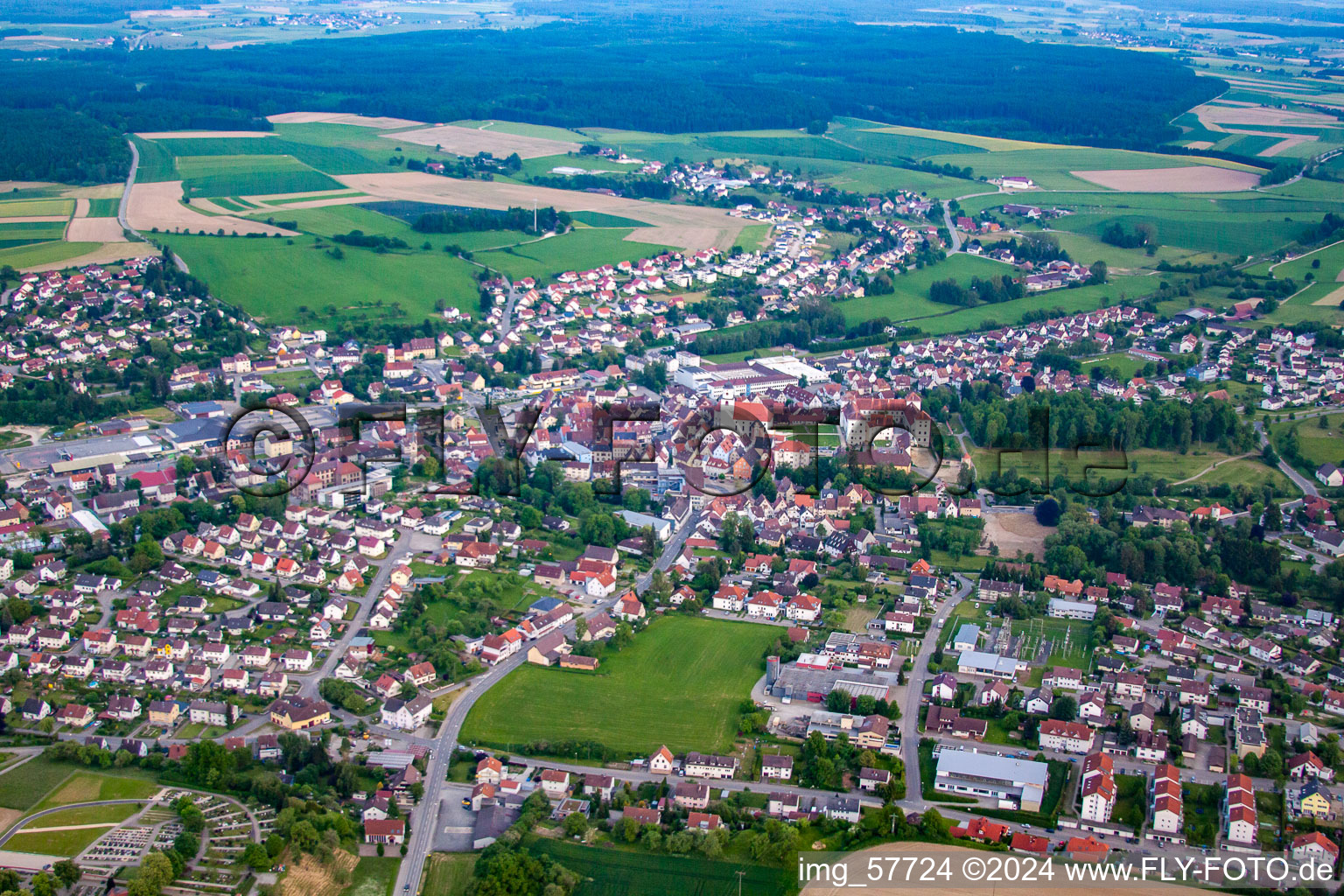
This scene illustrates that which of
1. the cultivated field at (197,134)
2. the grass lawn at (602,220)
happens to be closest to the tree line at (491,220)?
the grass lawn at (602,220)

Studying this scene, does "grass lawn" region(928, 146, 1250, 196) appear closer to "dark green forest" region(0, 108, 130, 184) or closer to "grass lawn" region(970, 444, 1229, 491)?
"grass lawn" region(970, 444, 1229, 491)

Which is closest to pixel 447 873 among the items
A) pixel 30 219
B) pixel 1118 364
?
pixel 1118 364

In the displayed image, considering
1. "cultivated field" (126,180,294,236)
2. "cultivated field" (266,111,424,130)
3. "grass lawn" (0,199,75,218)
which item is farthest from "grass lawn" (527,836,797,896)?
"cultivated field" (266,111,424,130)

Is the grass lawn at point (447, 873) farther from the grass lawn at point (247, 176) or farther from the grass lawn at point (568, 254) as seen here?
the grass lawn at point (247, 176)

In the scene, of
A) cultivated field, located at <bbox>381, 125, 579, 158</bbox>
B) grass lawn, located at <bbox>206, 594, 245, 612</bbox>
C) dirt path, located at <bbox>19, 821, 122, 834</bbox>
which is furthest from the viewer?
cultivated field, located at <bbox>381, 125, 579, 158</bbox>

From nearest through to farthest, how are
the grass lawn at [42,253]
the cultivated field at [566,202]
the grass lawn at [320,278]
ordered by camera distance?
the grass lawn at [320,278] → the grass lawn at [42,253] → the cultivated field at [566,202]

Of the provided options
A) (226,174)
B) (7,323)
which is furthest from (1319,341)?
(226,174)

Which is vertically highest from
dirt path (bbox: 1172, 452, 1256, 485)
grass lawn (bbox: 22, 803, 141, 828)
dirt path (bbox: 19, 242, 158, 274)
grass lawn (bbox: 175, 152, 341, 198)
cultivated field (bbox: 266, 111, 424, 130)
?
cultivated field (bbox: 266, 111, 424, 130)
